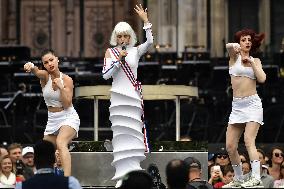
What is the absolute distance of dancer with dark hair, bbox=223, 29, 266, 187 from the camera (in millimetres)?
15499

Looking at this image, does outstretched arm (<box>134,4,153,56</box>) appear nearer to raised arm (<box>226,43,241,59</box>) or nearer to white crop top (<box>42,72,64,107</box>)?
raised arm (<box>226,43,241,59</box>)

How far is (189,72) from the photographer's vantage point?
2678 centimetres

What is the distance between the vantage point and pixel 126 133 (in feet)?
52.0

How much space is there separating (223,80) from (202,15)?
7.23 meters

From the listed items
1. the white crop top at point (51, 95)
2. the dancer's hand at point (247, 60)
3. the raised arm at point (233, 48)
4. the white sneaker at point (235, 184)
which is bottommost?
the white sneaker at point (235, 184)

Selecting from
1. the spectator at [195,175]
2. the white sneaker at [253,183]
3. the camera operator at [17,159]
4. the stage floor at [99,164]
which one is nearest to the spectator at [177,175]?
the spectator at [195,175]

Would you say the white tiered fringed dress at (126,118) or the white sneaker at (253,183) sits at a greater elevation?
the white tiered fringed dress at (126,118)

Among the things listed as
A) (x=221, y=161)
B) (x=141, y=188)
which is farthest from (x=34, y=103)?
(x=141, y=188)

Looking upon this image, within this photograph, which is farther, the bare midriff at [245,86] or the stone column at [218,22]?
the stone column at [218,22]

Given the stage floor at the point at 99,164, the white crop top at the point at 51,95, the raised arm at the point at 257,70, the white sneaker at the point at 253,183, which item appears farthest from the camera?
the stage floor at the point at 99,164

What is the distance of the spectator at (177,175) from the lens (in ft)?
36.5

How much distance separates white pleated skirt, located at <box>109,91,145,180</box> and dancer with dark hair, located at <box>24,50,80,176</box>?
533 mm

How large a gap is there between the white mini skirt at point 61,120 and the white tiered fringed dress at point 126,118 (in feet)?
1.68

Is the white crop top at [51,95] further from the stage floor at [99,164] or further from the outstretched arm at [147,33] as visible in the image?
the stage floor at [99,164]
